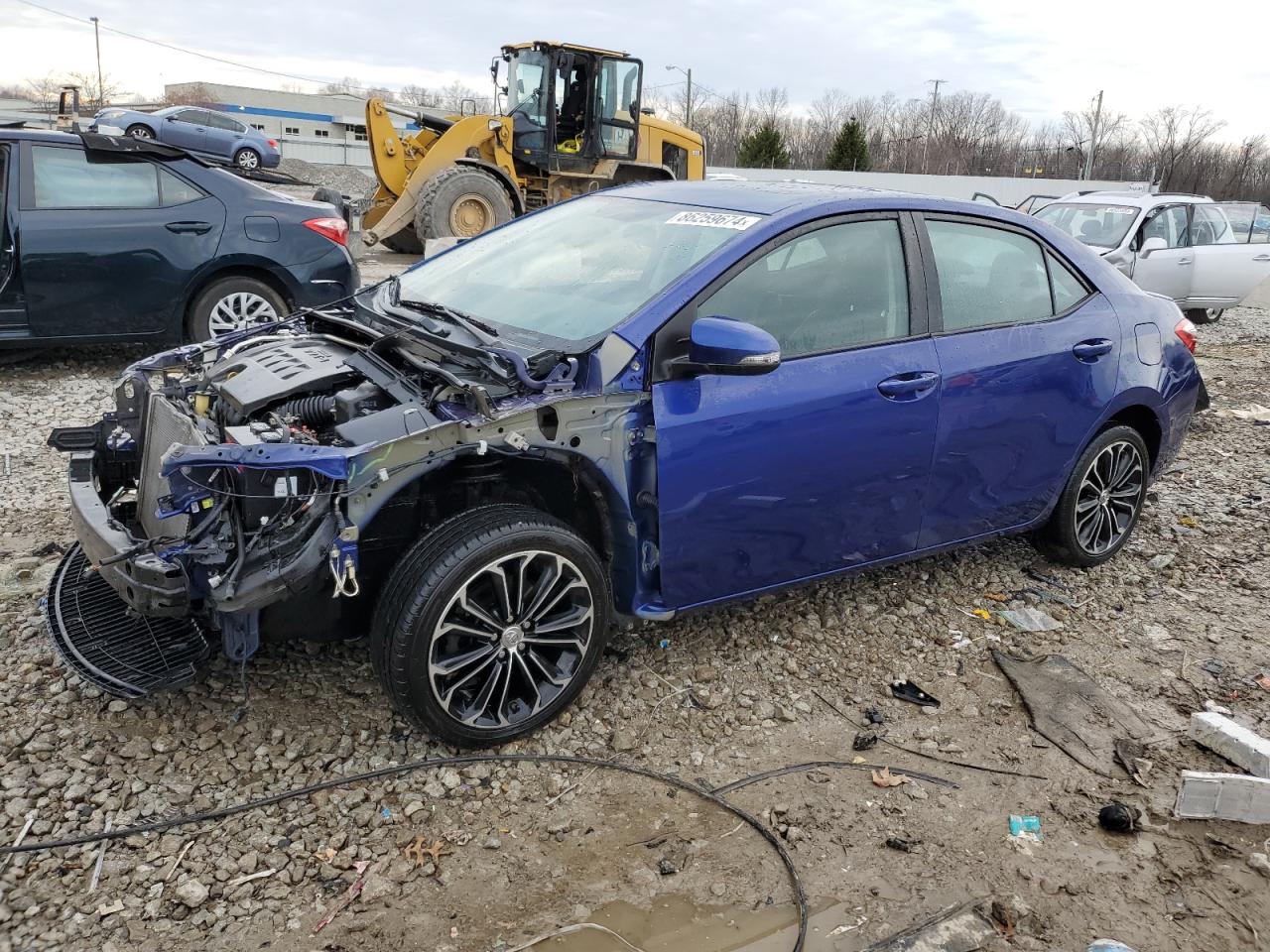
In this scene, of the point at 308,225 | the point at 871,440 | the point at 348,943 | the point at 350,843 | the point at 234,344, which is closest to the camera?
the point at 348,943

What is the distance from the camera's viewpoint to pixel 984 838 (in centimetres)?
298

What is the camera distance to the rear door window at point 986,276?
3.92 metres

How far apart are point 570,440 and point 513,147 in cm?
1319

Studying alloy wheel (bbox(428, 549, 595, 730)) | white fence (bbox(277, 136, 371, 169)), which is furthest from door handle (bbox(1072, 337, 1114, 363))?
white fence (bbox(277, 136, 371, 169))

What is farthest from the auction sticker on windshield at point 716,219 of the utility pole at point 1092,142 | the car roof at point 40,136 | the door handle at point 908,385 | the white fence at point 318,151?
the utility pole at point 1092,142

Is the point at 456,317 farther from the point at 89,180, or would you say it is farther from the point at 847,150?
the point at 847,150

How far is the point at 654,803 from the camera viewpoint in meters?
3.05

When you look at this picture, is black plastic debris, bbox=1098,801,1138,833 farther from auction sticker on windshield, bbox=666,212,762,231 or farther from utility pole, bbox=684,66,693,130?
utility pole, bbox=684,66,693,130

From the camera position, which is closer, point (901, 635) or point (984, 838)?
point (984, 838)

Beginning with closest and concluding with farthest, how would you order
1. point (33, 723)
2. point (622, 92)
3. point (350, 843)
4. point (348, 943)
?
1. point (348, 943)
2. point (350, 843)
3. point (33, 723)
4. point (622, 92)

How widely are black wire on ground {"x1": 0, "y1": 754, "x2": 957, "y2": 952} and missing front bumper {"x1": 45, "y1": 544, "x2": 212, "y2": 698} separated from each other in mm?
396

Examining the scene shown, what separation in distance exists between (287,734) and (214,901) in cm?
71

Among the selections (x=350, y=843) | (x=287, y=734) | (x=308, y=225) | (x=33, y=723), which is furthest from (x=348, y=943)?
(x=308, y=225)

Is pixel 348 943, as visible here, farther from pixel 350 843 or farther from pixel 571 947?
pixel 571 947
